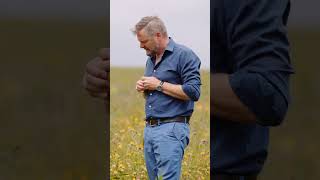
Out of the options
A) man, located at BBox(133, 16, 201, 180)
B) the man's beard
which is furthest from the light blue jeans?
the man's beard

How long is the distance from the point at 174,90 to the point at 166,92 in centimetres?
3

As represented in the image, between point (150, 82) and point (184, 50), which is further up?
point (184, 50)

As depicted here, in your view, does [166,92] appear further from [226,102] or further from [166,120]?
[226,102]

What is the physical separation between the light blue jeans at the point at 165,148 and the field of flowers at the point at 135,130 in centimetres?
2

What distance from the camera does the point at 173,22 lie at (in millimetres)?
1745

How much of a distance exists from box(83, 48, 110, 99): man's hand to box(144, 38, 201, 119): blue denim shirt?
141mm

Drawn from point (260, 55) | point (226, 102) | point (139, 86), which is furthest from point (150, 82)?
point (260, 55)

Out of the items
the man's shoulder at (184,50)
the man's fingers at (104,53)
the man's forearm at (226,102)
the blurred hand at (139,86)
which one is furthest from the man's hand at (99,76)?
the man's forearm at (226,102)

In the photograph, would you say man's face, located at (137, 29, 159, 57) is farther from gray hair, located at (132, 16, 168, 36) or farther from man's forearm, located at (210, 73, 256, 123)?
man's forearm, located at (210, 73, 256, 123)

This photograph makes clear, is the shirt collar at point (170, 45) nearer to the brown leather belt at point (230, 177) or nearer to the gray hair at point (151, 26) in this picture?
the gray hair at point (151, 26)

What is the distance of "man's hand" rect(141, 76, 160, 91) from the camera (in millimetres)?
1741

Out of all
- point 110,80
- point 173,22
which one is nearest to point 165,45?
point 173,22

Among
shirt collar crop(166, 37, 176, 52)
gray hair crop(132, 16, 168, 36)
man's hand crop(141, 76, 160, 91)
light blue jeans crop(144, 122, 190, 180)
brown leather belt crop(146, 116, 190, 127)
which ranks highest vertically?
gray hair crop(132, 16, 168, 36)

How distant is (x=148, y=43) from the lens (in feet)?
5.75
